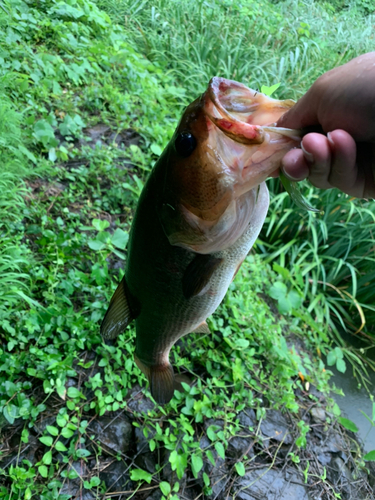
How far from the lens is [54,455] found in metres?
1.83

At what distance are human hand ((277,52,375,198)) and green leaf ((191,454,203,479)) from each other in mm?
1668

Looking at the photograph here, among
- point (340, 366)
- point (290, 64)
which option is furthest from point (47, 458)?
point (290, 64)

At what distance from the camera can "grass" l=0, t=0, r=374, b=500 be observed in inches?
77.2

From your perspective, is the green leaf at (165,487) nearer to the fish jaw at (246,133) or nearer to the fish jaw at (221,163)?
the fish jaw at (221,163)

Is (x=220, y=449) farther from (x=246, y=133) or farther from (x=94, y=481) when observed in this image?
(x=246, y=133)

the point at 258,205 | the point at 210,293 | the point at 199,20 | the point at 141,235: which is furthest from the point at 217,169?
the point at 199,20

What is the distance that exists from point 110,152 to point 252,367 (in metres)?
2.07

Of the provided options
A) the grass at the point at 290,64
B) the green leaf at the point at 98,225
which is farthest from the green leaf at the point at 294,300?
the green leaf at the point at 98,225

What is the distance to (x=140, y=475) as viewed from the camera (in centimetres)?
185

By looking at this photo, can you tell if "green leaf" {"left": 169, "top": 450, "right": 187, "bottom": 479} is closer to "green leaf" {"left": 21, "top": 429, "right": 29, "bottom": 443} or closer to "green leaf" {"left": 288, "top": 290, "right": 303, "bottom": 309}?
"green leaf" {"left": 21, "top": 429, "right": 29, "bottom": 443}

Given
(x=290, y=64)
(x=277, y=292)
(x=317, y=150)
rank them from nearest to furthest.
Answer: (x=317, y=150)
(x=277, y=292)
(x=290, y=64)

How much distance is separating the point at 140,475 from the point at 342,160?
180cm

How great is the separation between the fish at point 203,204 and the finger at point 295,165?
0.14 ft

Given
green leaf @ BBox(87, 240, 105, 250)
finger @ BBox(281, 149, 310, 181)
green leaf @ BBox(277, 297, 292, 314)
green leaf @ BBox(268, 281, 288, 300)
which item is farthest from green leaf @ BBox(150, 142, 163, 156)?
finger @ BBox(281, 149, 310, 181)
